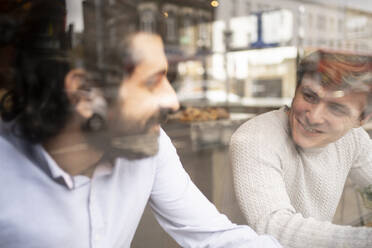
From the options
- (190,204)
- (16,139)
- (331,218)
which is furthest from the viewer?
(331,218)

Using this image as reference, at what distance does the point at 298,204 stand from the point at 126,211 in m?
0.76

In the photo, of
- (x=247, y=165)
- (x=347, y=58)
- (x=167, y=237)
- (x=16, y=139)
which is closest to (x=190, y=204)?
(x=167, y=237)

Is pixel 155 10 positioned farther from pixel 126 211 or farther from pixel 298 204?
pixel 298 204

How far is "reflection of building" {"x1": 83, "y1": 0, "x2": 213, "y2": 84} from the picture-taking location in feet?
2.89

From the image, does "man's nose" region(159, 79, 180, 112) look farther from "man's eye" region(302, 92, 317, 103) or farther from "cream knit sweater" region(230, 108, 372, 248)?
"man's eye" region(302, 92, 317, 103)

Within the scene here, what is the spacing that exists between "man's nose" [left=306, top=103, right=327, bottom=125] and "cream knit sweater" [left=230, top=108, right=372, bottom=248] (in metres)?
0.10

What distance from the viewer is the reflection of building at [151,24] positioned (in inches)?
34.7

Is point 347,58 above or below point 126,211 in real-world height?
above

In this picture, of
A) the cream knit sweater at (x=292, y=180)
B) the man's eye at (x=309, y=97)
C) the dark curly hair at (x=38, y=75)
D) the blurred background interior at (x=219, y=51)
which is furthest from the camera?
the man's eye at (x=309, y=97)

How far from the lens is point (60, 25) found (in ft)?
2.74

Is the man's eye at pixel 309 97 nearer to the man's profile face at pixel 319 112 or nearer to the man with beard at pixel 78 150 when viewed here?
the man's profile face at pixel 319 112

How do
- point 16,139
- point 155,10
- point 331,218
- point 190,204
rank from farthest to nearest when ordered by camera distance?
point 331,218
point 190,204
point 155,10
point 16,139

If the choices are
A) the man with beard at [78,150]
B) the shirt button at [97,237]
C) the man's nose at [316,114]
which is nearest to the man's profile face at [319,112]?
the man's nose at [316,114]

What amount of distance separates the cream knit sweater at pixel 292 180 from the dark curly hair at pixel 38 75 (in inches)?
30.6
